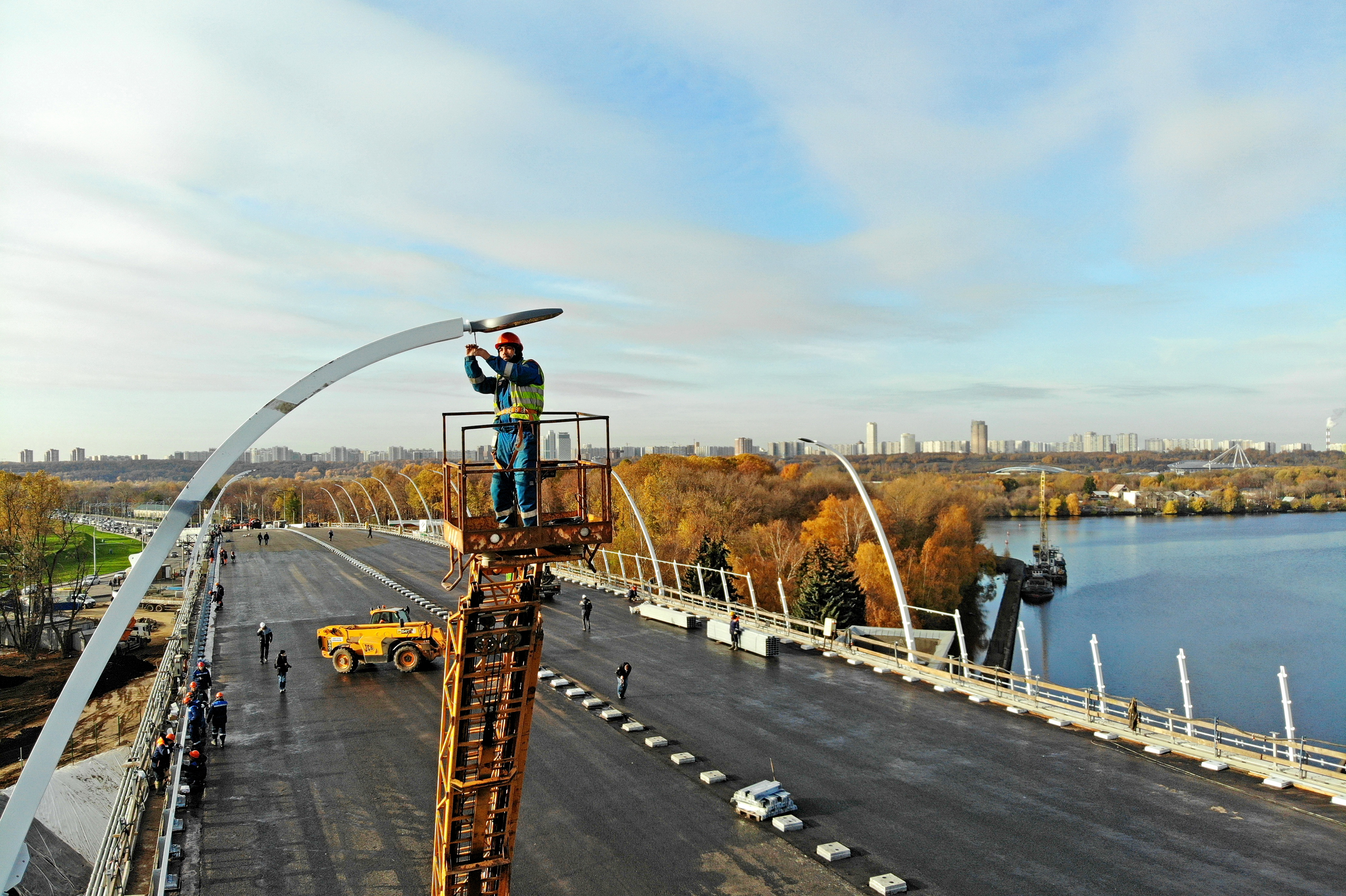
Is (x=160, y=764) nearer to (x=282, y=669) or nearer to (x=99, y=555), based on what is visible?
(x=282, y=669)

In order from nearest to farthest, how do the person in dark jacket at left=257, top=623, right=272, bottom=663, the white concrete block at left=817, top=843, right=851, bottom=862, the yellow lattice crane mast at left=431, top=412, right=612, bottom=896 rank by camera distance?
the yellow lattice crane mast at left=431, top=412, right=612, bottom=896, the white concrete block at left=817, top=843, right=851, bottom=862, the person in dark jacket at left=257, top=623, right=272, bottom=663

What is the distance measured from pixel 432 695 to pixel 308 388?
17223 mm

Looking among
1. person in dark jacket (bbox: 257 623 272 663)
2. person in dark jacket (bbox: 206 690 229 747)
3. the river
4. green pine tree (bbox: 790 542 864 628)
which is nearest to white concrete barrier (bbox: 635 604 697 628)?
green pine tree (bbox: 790 542 864 628)

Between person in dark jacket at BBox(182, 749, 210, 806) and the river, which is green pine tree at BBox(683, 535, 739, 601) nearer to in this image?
the river

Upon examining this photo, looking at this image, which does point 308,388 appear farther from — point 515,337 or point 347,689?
point 347,689

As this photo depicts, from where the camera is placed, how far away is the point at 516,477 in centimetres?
869

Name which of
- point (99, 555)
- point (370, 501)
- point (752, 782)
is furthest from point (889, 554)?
point (99, 555)

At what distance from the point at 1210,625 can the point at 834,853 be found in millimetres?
64827

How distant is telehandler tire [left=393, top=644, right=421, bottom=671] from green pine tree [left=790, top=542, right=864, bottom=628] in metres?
23.0

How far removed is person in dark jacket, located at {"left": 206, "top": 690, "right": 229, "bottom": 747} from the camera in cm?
1861

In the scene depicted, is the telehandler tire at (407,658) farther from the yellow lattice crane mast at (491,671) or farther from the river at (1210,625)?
the river at (1210,625)

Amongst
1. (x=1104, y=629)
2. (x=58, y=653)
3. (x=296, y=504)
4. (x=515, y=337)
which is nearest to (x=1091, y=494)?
(x=1104, y=629)

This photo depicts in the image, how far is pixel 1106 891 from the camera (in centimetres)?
1192

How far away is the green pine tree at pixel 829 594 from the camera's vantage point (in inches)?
1718
